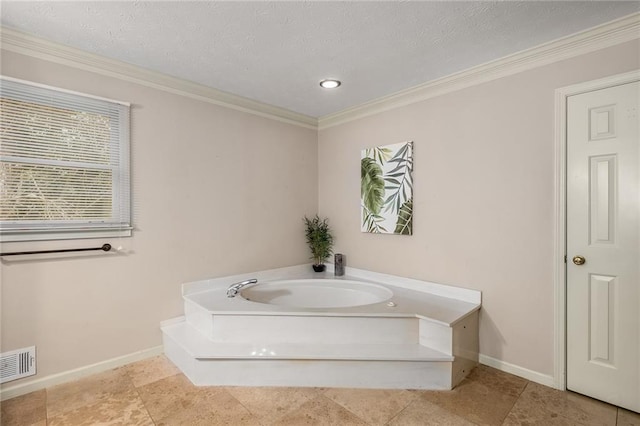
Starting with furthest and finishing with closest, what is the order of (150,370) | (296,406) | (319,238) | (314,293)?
(319,238)
(314,293)
(150,370)
(296,406)

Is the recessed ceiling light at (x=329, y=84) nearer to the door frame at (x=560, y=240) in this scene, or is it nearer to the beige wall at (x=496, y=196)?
the beige wall at (x=496, y=196)

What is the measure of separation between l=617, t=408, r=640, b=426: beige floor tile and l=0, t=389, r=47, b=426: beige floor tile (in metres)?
3.28

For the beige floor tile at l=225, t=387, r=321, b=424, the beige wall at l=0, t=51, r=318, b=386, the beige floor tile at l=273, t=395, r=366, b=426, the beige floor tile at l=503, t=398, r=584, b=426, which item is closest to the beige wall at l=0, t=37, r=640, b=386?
the beige wall at l=0, t=51, r=318, b=386

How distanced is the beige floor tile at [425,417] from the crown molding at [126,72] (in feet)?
9.35

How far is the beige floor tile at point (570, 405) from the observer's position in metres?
1.88

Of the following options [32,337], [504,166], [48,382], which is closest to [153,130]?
[32,337]

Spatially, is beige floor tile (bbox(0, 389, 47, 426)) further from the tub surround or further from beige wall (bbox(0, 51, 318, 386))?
the tub surround

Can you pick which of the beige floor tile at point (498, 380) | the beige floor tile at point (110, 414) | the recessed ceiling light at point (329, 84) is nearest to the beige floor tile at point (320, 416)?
the beige floor tile at point (110, 414)

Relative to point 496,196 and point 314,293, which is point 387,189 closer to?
point 496,196

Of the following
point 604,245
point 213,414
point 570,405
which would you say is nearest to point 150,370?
point 213,414

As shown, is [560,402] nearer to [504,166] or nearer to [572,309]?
[572,309]

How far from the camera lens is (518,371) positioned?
2.34 metres

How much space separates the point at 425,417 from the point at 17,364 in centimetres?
257

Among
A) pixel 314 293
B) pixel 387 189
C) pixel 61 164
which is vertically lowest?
pixel 314 293
